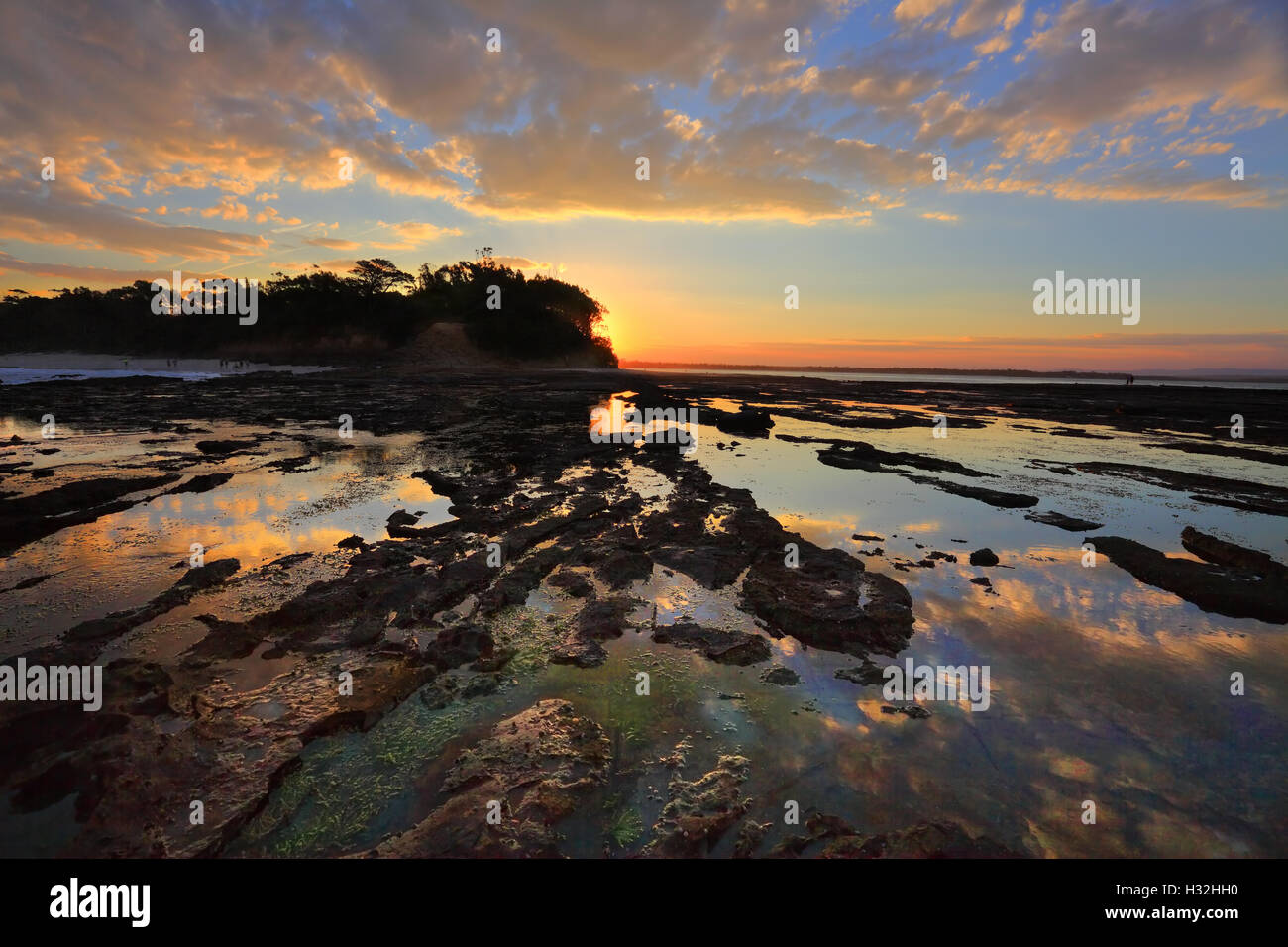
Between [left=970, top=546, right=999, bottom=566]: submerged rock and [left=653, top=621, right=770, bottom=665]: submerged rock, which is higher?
[left=970, top=546, right=999, bottom=566]: submerged rock

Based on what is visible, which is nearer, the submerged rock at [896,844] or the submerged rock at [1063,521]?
the submerged rock at [896,844]

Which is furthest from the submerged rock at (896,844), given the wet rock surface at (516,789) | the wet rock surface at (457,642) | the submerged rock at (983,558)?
the submerged rock at (983,558)

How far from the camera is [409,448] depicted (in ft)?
51.5

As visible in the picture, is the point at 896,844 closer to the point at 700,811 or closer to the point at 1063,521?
the point at 700,811

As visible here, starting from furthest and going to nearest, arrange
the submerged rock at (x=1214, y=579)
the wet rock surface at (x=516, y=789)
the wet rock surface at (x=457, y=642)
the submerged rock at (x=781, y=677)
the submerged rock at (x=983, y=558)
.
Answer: the submerged rock at (x=983, y=558), the submerged rock at (x=1214, y=579), the submerged rock at (x=781, y=677), the wet rock surface at (x=457, y=642), the wet rock surface at (x=516, y=789)

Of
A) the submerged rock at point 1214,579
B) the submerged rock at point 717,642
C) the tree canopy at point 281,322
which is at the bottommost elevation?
the submerged rock at point 717,642

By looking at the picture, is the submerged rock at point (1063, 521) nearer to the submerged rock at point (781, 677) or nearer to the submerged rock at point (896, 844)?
the submerged rock at point (781, 677)

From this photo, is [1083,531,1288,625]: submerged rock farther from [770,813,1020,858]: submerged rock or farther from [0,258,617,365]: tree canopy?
[0,258,617,365]: tree canopy

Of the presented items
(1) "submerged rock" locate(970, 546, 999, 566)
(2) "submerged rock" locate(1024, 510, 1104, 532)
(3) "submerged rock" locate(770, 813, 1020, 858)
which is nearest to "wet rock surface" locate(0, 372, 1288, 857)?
(3) "submerged rock" locate(770, 813, 1020, 858)

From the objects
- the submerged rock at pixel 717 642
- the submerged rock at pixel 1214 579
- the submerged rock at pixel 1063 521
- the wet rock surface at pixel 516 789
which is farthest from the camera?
the submerged rock at pixel 1063 521

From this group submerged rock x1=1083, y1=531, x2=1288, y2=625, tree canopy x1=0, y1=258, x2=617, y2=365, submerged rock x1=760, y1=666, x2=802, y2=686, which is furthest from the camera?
tree canopy x1=0, y1=258, x2=617, y2=365

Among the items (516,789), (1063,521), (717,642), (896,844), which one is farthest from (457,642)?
(1063,521)
